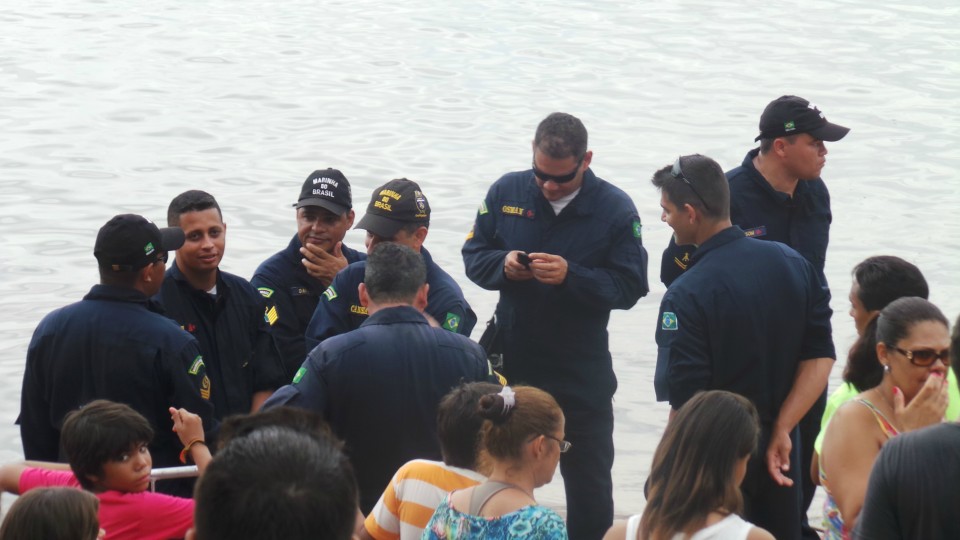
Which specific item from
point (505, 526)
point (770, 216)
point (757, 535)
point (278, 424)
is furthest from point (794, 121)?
point (278, 424)

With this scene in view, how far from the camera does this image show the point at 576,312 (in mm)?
6113

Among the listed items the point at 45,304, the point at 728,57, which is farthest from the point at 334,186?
the point at 728,57

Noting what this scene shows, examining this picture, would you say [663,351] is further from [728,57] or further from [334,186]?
[728,57]

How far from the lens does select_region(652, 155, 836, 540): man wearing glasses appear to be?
5004mm

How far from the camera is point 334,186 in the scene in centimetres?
600

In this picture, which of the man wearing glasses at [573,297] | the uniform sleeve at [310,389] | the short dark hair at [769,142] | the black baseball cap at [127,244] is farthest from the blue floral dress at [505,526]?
the short dark hair at [769,142]

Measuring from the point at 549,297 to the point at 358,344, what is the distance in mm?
1740

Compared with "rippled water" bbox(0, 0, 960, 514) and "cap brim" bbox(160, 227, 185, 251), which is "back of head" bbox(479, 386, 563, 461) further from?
"rippled water" bbox(0, 0, 960, 514)

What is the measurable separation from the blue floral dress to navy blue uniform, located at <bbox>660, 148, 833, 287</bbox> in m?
2.58

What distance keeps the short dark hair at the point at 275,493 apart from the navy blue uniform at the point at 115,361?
248cm

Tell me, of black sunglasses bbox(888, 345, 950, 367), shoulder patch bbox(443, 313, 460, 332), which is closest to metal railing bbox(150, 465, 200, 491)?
shoulder patch bbox(443, 313, 460, 332)

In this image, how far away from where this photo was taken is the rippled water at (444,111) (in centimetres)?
1169

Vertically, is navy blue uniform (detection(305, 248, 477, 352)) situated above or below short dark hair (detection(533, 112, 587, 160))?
below

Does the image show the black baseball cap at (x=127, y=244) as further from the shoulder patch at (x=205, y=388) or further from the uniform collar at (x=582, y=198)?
the uniform collar at (x=582, y=198)
